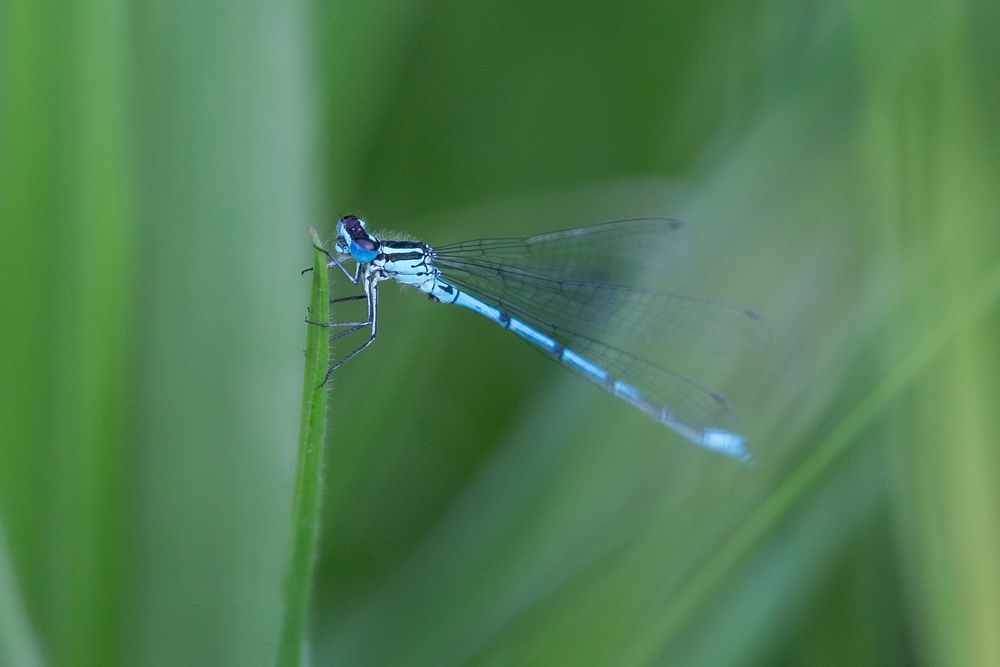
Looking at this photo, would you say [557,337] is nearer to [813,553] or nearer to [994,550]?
[813,553]

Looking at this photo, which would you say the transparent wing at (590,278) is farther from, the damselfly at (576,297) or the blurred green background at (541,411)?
the blurred green background at (541,411)

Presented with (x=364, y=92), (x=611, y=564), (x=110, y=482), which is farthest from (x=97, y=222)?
(x=611, y=564)

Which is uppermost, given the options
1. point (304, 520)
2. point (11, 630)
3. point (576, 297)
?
point (576, 297)

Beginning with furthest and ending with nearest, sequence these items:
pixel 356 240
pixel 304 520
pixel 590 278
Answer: pixel 590 278, pixel 356 240, pixel 304 520

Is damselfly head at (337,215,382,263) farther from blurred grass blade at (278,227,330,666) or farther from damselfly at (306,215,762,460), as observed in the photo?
blurred grass blade at (278,227,330,666)

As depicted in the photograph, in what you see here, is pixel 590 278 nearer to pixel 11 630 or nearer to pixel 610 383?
pixel 610 383

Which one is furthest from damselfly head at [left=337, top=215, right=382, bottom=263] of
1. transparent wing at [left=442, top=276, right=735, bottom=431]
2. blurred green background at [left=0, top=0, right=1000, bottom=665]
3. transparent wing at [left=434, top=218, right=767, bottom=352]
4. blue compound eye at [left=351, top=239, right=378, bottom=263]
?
transparent wing at [left=442, top=276, right=735, bottom=431]

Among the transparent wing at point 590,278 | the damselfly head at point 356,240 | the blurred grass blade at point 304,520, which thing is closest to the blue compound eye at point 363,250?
the damselfly head at point 356,240

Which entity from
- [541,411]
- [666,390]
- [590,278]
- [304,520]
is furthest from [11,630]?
[590,278]
